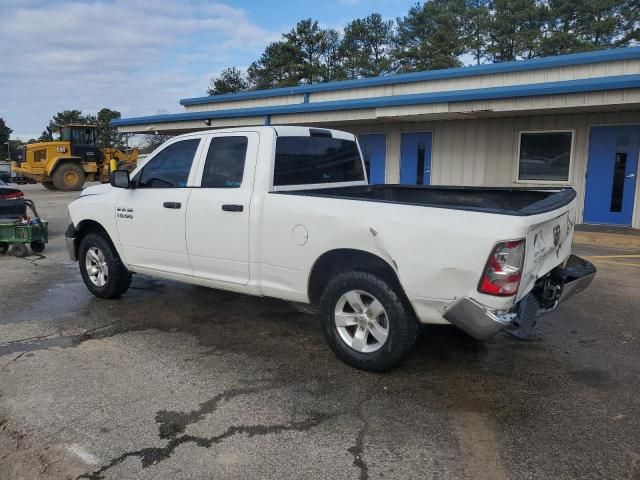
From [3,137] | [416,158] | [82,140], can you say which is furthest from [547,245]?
[3,137]

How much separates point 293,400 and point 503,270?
169 centimetres

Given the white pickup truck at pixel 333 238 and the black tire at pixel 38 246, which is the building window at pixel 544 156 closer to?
the white pickup truck at pixel 333 238

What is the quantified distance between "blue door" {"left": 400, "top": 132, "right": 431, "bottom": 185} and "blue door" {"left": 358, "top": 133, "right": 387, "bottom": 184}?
62 centimetres

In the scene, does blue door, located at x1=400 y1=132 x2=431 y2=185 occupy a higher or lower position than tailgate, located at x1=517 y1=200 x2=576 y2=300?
higher

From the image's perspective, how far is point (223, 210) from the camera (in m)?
4.84

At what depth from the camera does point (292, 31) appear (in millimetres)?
53406

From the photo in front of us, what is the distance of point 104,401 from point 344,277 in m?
1.95

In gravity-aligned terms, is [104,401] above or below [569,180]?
below

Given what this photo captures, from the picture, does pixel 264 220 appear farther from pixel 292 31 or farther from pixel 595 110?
pixel 292 31

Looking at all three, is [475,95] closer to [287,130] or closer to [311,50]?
[287,130]

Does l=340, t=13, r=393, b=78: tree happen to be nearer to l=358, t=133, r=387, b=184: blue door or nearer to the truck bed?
l=358, t=133, r=387, b=184: blue door

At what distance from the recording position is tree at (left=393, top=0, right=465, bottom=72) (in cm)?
4547

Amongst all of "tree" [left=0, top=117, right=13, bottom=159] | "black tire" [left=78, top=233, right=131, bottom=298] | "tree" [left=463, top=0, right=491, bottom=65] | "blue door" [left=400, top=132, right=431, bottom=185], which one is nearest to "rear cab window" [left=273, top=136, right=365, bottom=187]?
"black tire" [left=78, top=233, right=131, bottom=298]

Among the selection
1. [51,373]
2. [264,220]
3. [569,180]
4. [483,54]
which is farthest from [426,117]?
[483,54]
